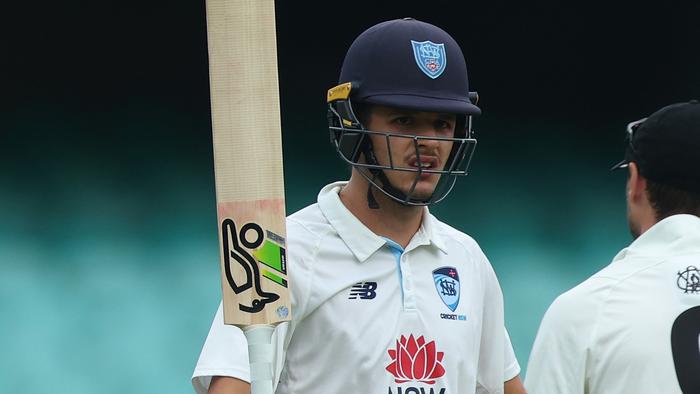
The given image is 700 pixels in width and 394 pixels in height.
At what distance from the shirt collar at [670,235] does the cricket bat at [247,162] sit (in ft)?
2.65

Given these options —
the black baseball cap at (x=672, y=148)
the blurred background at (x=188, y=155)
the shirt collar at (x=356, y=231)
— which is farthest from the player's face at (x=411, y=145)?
the blurred background at (x=188, y=155)

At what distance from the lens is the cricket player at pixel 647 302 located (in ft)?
8.13

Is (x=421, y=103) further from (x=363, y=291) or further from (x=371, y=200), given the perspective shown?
(x=363, y=291)

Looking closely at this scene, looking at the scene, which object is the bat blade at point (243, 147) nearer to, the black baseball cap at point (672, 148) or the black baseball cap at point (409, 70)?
the black baseball cap at point (409, 70)

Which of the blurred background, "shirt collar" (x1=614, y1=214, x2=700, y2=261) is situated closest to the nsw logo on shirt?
"shirt collar" (x1=614, y1=214, x2=700, y2=261)

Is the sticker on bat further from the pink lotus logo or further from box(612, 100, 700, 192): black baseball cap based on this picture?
box(612, 100, 700, 192): black baseball cap

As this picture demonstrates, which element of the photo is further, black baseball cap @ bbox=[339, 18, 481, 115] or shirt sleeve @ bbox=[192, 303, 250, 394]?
black baseball cap @ bbox=[339, 18, 481, 115]

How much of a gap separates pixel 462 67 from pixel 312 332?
1.97 feet

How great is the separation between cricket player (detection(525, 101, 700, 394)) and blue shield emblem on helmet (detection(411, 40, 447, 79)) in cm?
42

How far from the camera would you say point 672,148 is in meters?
2.64

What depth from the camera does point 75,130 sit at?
4.26 m

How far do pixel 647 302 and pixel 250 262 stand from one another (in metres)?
0.80

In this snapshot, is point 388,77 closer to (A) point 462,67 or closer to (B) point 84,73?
(A) point 462,67

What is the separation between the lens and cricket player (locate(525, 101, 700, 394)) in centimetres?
248
